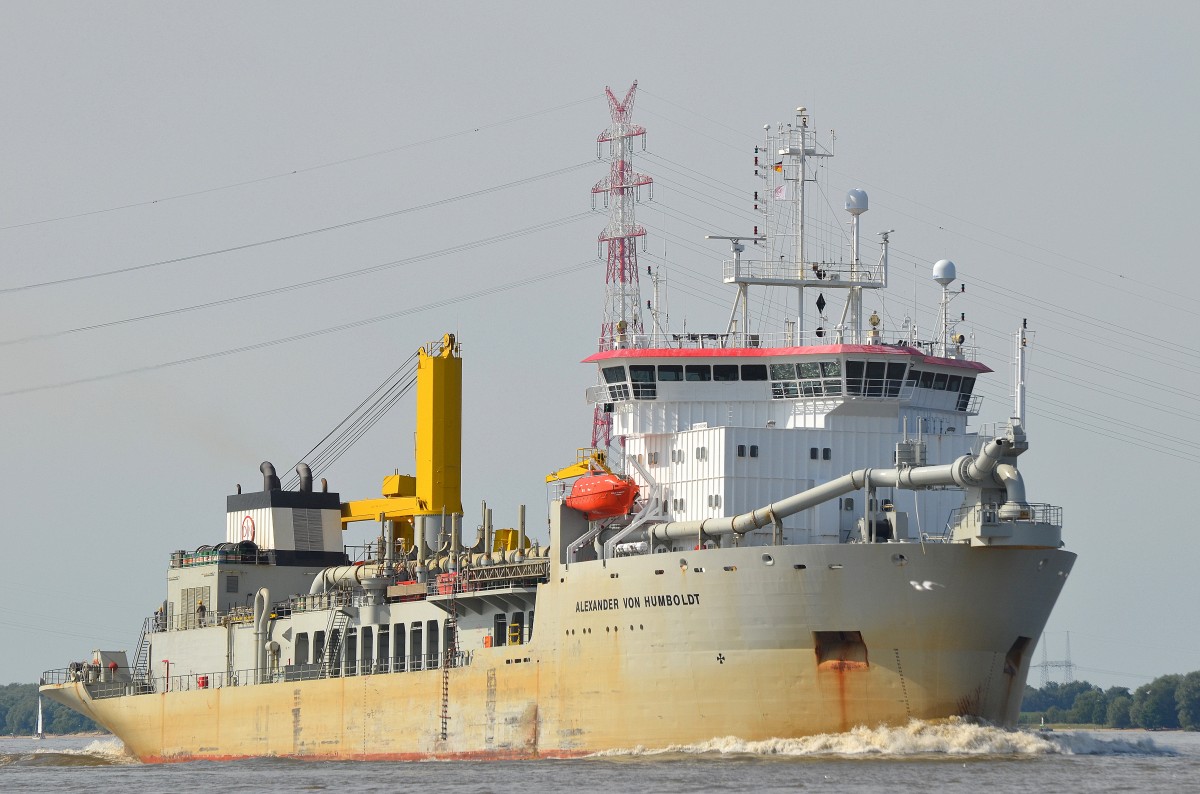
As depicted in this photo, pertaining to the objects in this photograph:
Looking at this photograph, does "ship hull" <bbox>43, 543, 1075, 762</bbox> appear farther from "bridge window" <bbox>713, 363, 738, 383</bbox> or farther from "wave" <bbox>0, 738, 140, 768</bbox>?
"wave" <bbox>0, 738, 140, 768</bbox>

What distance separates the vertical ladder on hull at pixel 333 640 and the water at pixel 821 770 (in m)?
6.14

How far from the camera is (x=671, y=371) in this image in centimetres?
4725

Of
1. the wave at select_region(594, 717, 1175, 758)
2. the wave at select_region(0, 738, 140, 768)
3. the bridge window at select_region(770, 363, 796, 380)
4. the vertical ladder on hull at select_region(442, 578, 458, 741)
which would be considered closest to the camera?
the wave at select_region(594, 717, 1175, 758)

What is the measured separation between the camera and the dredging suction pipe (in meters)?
39.7

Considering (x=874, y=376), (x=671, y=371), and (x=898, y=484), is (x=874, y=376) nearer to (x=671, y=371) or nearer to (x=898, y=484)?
(x=671, y=371)

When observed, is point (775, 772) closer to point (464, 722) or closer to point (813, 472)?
point (813, 472)

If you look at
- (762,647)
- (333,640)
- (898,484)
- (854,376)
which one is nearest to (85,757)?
(333,640)

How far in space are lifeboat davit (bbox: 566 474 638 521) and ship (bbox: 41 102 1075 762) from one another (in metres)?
0.07

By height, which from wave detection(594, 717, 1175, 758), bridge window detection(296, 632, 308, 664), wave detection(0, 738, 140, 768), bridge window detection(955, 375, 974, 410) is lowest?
wave detection(0, 738, 140, 768)

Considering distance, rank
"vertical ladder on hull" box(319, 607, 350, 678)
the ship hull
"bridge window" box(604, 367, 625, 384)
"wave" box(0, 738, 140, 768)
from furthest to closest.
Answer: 1. "wave" box(0, 738, 140, 768)
2. "vertical ladder on hull" box(319, 607, 350, 678)
3. "bridge window" box(604, 367, 625, 384)
4. the ship hull

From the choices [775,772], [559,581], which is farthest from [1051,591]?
[559,581]

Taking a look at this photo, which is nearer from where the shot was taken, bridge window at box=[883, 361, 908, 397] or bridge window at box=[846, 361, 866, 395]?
bridge window at box=[846, 361, 866, 395]

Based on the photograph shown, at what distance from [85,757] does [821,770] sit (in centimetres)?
3322

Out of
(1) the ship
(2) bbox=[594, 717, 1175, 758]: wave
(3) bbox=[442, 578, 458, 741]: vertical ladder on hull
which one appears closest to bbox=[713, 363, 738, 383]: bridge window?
A: (1) the ship
